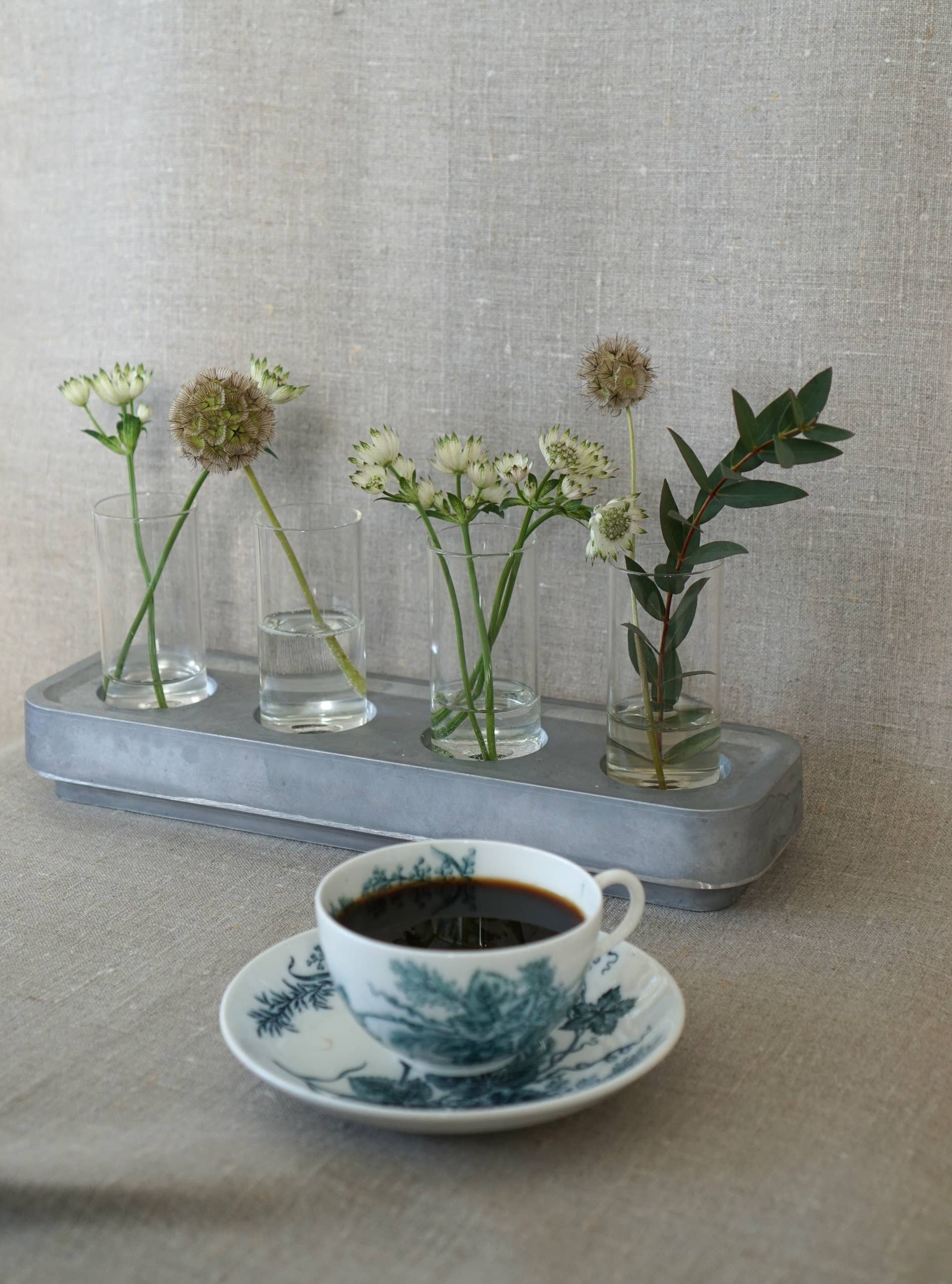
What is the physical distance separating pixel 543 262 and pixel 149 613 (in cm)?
32

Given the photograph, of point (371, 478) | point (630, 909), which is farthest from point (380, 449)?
point (630, 909)

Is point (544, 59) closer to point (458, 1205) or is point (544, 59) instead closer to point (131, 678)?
point (131, 678)

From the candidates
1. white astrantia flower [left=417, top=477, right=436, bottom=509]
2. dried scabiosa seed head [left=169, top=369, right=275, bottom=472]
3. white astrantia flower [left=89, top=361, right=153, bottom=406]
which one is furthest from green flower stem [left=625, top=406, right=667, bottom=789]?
white astrantia flower [left=89, top=361, right=153, bottom=406]

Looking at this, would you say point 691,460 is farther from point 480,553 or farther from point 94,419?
point 94,419

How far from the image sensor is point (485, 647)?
707 millimetres

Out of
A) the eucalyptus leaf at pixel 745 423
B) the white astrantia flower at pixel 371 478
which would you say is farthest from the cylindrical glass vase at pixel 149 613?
the eucalyptus leaf at pixel 745 423

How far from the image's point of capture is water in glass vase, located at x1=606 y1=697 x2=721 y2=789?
68cm

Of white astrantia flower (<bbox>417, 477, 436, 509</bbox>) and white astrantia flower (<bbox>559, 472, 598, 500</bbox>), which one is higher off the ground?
white astrantia flower (<bbox>559, 472, 598, 500</bbox>)

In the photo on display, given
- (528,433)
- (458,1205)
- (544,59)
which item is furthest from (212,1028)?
(544,59)

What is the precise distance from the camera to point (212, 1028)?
0.55 meters

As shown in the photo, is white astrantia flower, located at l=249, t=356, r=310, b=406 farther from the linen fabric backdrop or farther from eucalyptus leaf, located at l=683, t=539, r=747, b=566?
eucalyptus leaf, located at l=683, t=539, r=747, b=566

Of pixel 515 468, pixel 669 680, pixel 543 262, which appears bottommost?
Result: pixel 669 680

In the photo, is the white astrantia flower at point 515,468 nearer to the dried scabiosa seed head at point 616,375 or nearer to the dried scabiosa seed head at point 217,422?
the dried scabiosa seed head at point 616,375

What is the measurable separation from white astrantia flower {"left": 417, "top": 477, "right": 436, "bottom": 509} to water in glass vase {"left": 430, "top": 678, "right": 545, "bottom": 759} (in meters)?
0.10
